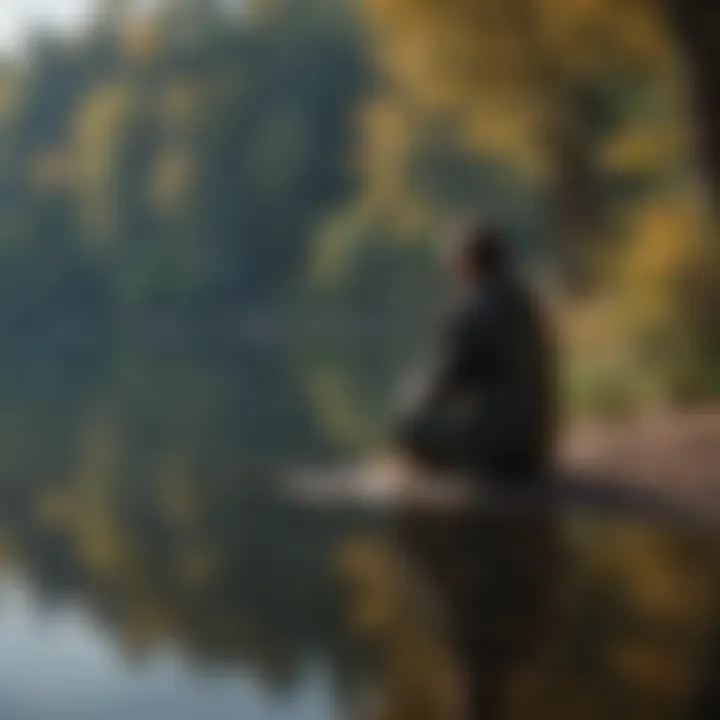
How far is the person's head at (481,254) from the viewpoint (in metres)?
2.63

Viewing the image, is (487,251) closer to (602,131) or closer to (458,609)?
(602,131)

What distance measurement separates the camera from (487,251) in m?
2.62

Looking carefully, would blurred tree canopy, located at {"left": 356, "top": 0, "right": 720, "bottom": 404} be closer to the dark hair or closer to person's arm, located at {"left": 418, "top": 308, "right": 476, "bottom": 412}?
the dark hair

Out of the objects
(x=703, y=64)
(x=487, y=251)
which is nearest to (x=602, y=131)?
(x=703, y=64)

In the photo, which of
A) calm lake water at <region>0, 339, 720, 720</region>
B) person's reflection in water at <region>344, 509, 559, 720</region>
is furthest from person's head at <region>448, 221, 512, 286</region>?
person's reflection in water at <region>344, 509, 559, 720</region>

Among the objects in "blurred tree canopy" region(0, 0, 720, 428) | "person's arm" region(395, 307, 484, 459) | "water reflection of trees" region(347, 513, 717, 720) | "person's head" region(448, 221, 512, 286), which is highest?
"blurred tree canopy" region(0, 0, 720, 428)

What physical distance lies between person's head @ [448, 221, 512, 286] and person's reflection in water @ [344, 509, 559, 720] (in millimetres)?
464

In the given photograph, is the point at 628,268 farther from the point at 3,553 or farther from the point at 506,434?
the point at 3,553

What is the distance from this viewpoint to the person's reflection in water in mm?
1820

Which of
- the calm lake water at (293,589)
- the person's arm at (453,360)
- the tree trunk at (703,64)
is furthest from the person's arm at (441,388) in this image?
the tree trunk at (703,64)

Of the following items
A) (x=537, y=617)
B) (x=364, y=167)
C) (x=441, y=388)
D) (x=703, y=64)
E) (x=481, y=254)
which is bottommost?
(x=537, y=617)

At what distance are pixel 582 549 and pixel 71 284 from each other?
1.27 metres

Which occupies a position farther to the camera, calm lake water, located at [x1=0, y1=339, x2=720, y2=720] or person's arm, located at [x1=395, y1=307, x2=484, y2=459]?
person's arm, located at [x1=395, y1=307, x2=484, y2=459]

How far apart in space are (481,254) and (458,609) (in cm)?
78
